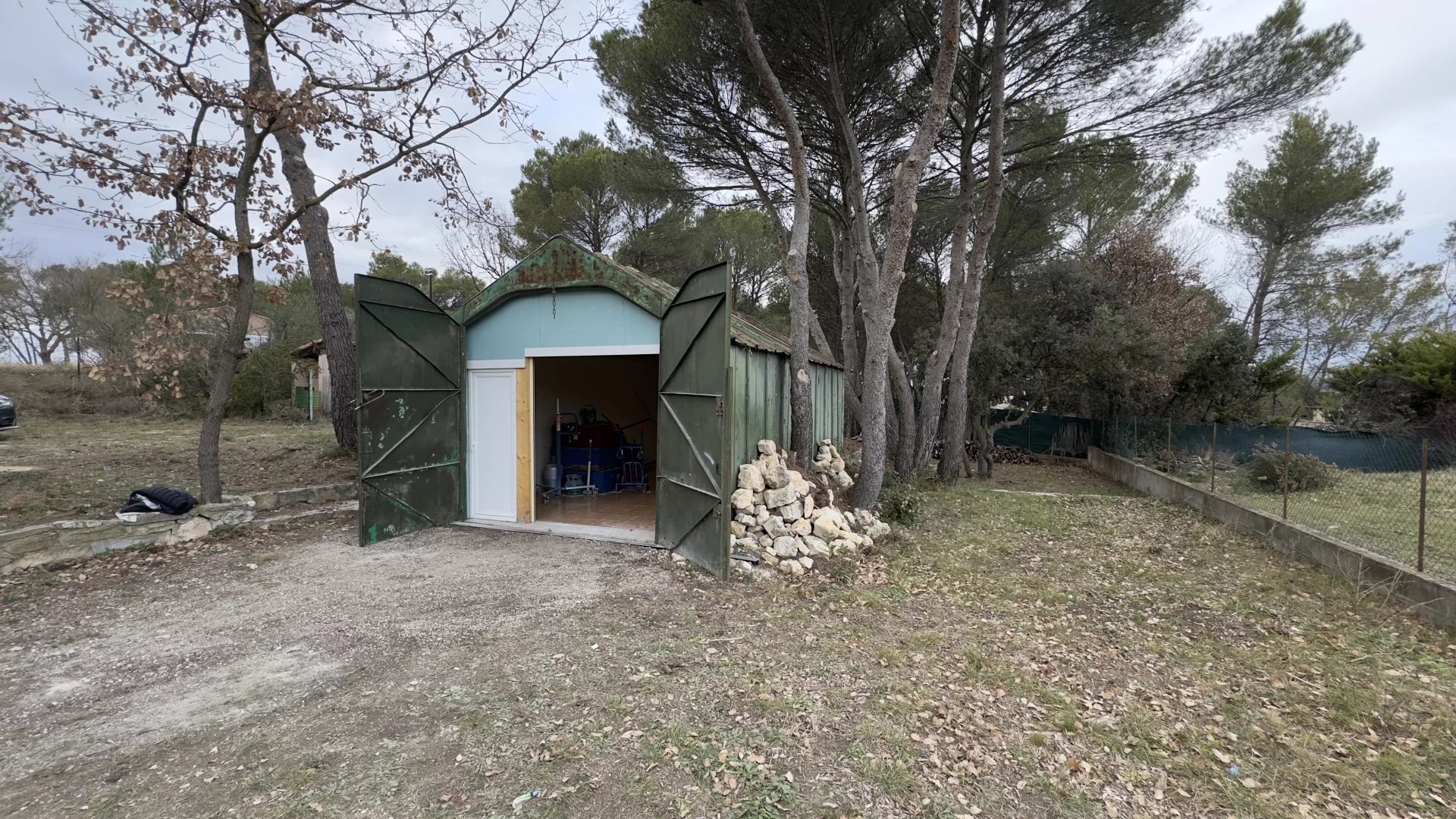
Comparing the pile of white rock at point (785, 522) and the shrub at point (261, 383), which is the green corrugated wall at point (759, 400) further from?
the shrub at point (261, 383)

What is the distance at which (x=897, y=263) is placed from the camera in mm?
7238

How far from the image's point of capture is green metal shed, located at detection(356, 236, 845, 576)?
541 cm

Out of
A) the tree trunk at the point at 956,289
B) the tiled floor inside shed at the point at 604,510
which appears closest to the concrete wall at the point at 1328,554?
the tree trunk at the point at 956,289

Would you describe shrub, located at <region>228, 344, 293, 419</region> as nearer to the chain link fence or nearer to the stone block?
the stone block

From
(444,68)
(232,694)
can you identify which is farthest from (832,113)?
(232,694)

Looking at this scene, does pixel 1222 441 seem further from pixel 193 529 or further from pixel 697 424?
pixel 193 529

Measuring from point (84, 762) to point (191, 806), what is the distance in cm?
72

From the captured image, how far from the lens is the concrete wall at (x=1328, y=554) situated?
4.12 metres

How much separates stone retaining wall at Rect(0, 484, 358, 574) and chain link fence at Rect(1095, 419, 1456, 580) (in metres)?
10.1

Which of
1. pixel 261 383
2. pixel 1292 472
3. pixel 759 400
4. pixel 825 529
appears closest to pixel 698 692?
pixel 825 529

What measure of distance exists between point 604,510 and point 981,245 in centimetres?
710

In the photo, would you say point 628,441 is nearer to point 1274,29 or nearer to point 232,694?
point 232,694

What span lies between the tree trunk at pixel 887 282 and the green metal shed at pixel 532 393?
1.08 metres

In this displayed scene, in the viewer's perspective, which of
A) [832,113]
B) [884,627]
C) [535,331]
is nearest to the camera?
[884,627]
